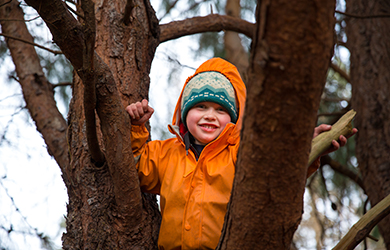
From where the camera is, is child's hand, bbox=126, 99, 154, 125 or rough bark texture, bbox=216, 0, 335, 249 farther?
child's hand, bbox=126, 99, 154, 125

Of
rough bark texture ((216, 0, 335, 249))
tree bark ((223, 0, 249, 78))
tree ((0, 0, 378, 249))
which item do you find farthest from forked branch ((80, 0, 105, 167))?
tree bark ((223, 0, 249, 78))

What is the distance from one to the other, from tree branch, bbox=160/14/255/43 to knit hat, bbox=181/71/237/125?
57 centimetres

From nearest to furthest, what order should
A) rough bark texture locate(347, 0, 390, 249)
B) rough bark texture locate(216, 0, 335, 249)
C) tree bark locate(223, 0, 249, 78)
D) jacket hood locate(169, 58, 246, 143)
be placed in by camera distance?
rough bark texture locate(216, 0, 335, 249), jacket hood locate(169, 58, 246, 143), rough bark texture locate(347, 0, 390, 249), tree bark locate(223, 0, 249, 78)

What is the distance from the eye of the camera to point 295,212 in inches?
44.5

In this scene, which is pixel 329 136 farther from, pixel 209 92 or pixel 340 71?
pixel 340 71

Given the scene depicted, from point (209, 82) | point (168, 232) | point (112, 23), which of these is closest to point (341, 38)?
point (209, 82)

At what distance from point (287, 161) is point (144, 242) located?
3.10 feet

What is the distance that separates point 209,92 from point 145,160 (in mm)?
504

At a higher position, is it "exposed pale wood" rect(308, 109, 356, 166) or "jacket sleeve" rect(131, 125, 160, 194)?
"jacket sleeve" rect(131, 125, 160, 194)

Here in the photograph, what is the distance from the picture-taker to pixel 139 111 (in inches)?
71.4

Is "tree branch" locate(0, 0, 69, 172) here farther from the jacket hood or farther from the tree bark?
the tree bark

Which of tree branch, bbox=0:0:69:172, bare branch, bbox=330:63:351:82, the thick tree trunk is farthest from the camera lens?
bare branch, bbox=330:63:351:82

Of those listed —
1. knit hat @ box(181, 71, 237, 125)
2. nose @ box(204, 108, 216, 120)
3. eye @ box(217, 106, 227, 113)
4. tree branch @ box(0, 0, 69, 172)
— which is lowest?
nose @ box(204, 108, 216, 120)

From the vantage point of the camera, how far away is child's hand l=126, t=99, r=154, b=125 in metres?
1.80
